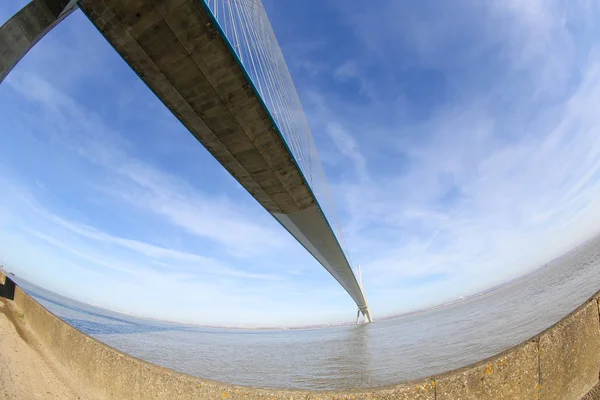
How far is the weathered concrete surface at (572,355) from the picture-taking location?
5.95 ft

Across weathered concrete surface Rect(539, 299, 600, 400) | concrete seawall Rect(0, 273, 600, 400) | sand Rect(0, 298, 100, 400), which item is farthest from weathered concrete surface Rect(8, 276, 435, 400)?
weathered concrete surface Rect(539, 299, 600, 400)

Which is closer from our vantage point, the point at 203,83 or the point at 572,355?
the point at 572,355

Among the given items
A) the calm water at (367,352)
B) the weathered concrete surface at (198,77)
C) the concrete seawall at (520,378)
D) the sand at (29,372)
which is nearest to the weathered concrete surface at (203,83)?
the weathered concrete surface at (198,77)

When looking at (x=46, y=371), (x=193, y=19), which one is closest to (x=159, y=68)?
(x=193, y=19)

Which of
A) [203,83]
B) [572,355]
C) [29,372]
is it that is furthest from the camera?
[203,83]

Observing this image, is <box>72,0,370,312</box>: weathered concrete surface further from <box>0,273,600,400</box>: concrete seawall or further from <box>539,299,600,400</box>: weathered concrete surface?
<box>539,299,600,400</box>: weathered concrete surface

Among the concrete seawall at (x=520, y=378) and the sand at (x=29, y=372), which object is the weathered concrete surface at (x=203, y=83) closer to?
the sand at (x=29, y=372)

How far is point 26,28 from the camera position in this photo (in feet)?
16.8

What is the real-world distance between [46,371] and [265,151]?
10299 millimetres

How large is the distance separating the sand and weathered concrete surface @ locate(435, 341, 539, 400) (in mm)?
3621

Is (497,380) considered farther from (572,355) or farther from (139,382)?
(139,382)

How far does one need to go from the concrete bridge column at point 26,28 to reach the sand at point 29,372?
488 cm

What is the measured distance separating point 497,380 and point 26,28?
890cm

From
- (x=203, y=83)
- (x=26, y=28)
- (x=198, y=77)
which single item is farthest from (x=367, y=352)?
(x=26, y=28)
